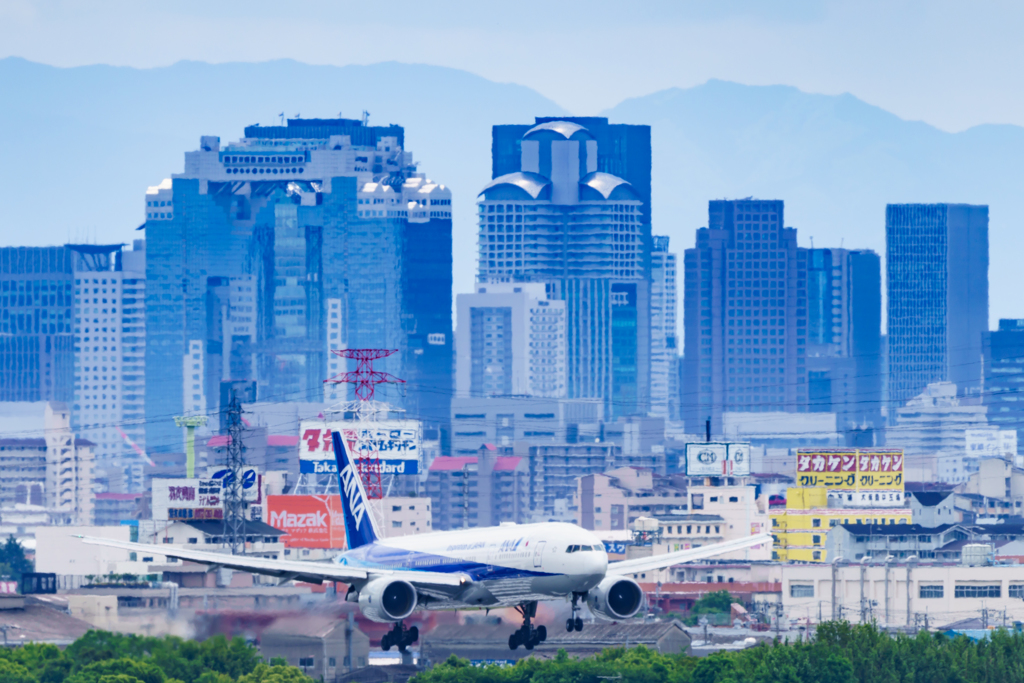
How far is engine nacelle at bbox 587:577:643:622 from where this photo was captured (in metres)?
99.4

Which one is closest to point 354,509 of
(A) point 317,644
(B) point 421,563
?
(B) point 421,563

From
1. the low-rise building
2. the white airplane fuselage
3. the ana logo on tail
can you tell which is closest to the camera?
the white airplane fuselage

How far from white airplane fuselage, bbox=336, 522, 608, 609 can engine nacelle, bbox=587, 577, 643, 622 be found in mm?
1523

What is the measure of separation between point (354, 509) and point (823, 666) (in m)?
54.3

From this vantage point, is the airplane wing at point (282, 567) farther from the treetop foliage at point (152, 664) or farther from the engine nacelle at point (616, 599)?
the treetop foliage at point (152, 664)

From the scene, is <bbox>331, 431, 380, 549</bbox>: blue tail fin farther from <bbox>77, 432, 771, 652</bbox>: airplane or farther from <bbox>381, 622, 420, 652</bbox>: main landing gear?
<bbox>381, 622, 420, 652</bbox>: main landing gear

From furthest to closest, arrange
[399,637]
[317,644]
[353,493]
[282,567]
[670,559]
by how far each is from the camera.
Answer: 1. [317,644]
2. [353,493]
3. [670,559]
4. [399,637]
5. [282,567]

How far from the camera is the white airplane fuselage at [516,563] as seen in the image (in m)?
97.2

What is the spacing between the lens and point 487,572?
325 ft

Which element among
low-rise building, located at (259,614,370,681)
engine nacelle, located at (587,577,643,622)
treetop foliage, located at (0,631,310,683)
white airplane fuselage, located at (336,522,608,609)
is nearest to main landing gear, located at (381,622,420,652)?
white airplane fuselage, located at (336,522,608,609)

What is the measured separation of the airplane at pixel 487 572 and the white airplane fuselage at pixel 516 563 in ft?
0.13

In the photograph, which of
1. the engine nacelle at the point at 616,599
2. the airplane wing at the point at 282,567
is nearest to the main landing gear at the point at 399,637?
the airplane wing at the point at 282,567

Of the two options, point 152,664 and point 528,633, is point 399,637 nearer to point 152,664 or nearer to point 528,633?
point 528,633

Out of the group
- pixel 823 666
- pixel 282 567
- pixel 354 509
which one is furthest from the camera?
pixel 823 666
